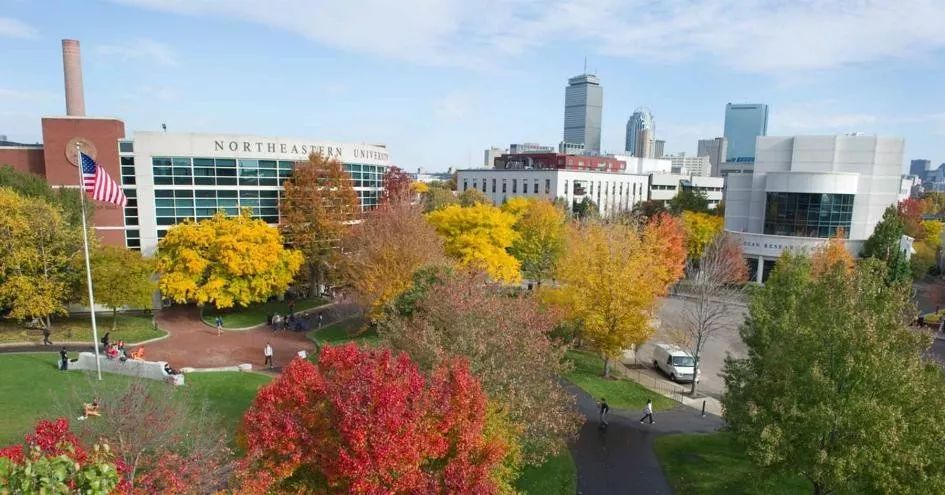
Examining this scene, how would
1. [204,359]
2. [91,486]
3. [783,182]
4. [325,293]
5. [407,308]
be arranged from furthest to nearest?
[783,182]
[325,293]
[204,359]
[407,308]
[91,486]

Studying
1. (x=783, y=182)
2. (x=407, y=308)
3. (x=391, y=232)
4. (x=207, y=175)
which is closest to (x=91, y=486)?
(x=407, y=308)

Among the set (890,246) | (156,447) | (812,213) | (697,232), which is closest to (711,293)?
(890,246)

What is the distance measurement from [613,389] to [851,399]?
1401 centimetres

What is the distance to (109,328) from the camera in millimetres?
33250

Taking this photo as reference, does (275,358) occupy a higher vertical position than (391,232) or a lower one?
lower

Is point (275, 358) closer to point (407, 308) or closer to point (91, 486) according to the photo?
point (407, 308)

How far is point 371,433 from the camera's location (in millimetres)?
11820

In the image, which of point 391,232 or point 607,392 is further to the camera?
point 391,232

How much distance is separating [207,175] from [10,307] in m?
14.4

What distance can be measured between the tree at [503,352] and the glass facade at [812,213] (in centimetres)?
3935

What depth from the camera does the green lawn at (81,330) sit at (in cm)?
3086

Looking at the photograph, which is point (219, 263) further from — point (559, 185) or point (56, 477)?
point (559, 185)

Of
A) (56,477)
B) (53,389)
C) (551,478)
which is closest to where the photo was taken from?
(56,477)

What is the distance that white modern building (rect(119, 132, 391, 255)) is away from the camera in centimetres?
3925
